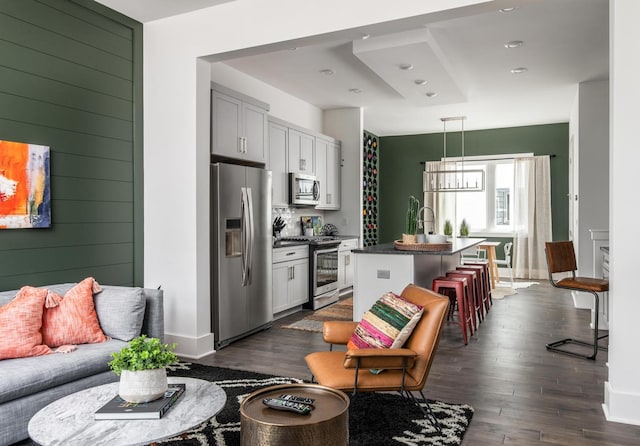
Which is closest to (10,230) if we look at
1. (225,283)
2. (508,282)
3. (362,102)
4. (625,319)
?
(225,283)

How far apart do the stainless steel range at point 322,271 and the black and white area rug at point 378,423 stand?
2858 millimetres

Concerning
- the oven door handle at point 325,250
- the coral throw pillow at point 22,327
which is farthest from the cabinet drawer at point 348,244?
the coral throw pillow at point 22,327

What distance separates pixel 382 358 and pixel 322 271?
13.1 ft

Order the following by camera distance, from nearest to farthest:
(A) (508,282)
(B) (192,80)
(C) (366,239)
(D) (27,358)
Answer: (D) (27,358)
(B) (192,80)
(A) (508,282)
(C) (366,239)

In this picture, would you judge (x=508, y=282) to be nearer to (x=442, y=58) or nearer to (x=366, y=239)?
(x=366, y=239)

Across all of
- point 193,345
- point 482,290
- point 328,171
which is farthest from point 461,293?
point 328,171

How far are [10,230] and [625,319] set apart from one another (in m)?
3.97

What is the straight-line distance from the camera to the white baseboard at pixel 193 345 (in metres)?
4.21

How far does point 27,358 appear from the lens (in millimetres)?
2768

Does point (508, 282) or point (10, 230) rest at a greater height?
point (10, 230)

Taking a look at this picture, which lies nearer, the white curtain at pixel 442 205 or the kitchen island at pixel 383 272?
the kitchen island at pixel 383 272

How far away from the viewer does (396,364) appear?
2531 millimetres

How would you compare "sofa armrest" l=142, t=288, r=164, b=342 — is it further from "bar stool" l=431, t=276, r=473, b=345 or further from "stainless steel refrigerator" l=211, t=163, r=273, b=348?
"bar stool" l=431, t=276, r=473, b=345

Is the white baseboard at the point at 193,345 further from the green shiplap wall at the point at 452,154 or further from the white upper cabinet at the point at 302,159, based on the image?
the green shiplap wall at the point at 452,154
